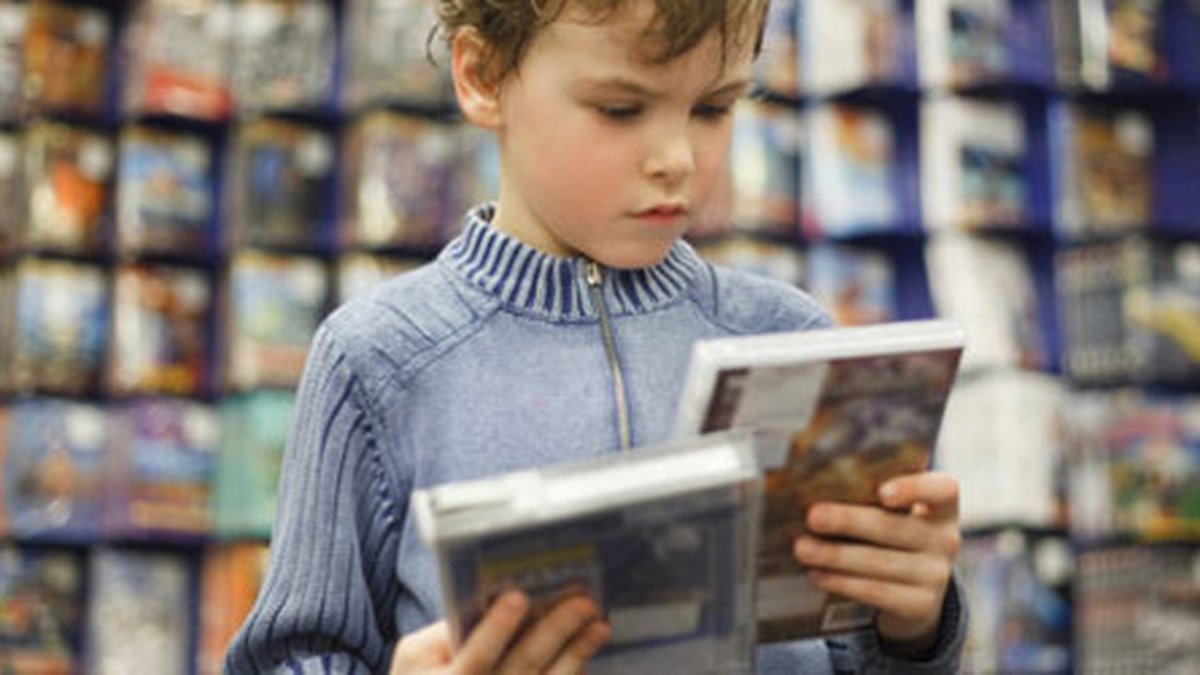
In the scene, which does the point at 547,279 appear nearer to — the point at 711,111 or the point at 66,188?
the point at 711,111

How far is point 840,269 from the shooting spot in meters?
4.04

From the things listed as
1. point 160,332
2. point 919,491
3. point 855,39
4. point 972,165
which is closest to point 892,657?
point 919,491

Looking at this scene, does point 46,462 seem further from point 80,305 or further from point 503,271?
point 503,271

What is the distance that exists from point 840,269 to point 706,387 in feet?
10.4

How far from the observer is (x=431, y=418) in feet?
3.39

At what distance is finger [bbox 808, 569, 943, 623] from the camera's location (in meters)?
0.97

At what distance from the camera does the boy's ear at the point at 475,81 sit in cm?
Answer: 109

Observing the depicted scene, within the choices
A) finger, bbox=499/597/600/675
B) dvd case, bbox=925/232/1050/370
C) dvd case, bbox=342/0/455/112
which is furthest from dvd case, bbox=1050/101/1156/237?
finger, bbox=499/597/600/675

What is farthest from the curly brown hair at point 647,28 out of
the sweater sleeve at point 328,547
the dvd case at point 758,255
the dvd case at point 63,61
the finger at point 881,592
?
the dvd case at point 63,61

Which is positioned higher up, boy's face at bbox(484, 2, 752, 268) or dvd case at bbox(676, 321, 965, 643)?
boy's face at bbox(484, 2, 752, 268)

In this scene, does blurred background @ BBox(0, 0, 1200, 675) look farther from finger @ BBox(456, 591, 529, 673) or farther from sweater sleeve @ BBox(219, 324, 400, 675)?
finger @ BBox(456, 591, 529, 673)

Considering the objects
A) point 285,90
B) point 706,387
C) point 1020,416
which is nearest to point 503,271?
point 706,387

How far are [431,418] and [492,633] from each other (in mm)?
207

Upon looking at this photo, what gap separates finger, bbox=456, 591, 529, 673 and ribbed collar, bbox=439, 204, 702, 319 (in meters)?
0.26
